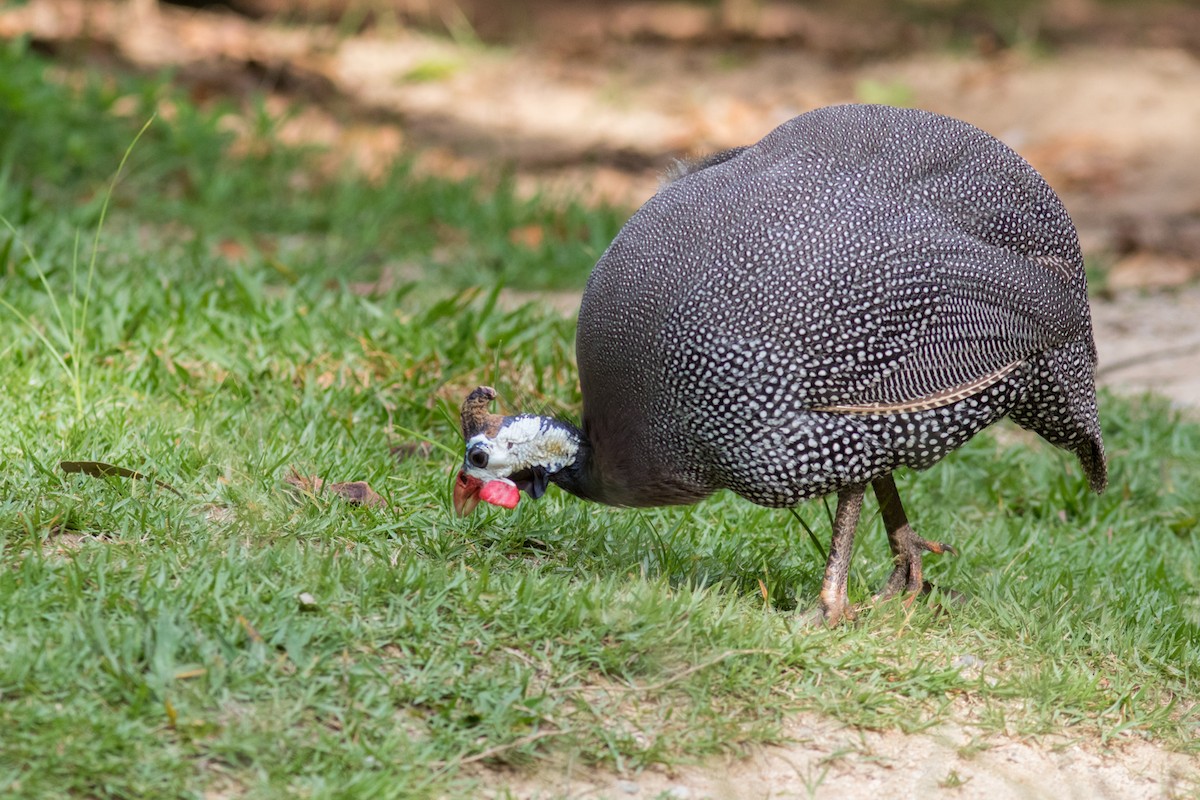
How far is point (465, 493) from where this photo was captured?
10.5 feet

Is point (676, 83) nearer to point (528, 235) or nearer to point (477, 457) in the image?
point (528, 235)

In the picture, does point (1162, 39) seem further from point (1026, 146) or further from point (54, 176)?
point (54, 176)

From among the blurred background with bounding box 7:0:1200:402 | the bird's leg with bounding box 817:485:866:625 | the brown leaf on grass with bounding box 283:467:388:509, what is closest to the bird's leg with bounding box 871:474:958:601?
the bird's leg with bounding box 817:485:866:625

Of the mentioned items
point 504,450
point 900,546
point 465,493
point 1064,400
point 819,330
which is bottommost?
point 900,546

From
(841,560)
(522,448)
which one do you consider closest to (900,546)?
(841,560)

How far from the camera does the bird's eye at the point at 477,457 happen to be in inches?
125

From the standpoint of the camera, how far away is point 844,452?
2.98 meters

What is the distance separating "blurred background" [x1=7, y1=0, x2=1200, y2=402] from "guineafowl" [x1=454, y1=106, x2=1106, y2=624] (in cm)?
239

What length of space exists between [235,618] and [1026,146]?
23.1ft

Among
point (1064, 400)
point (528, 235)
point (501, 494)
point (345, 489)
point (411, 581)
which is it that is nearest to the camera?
point (411, 581)

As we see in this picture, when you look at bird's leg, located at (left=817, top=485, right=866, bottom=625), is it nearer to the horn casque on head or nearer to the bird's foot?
the bird's foot

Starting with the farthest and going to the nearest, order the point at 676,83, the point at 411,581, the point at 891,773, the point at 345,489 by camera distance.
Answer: the point at 676,83 < the point at 345,489 < the point at 411,581 < the point at 891,773

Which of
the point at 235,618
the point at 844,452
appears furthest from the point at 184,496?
the point at 844,452

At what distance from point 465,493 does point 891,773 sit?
3.77 feet
